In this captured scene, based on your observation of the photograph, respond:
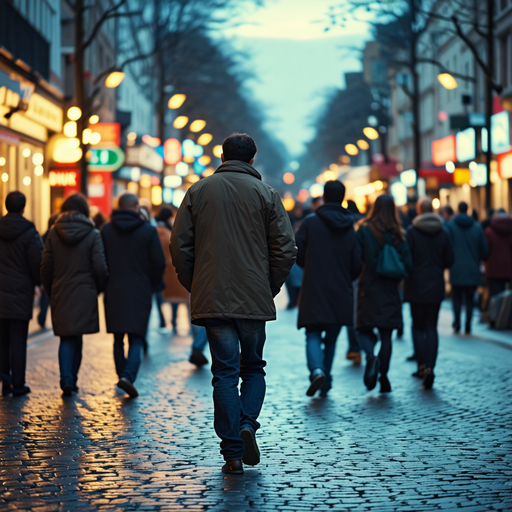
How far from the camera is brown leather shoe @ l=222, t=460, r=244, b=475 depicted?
231 inches

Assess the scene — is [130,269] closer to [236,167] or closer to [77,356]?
[77,356]

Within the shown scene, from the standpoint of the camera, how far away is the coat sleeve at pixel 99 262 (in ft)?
29.7

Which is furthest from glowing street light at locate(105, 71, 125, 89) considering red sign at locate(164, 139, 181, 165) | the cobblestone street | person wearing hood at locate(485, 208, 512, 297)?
red sign at locate(164, 139, 181, 165)

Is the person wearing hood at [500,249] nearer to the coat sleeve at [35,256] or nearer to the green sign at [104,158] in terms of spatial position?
the coat sleeve at [35,256]

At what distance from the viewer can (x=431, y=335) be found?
383 inches

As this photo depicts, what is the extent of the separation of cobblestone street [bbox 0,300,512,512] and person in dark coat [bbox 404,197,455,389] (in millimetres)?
493

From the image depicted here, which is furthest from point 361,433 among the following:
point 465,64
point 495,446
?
point 465,64

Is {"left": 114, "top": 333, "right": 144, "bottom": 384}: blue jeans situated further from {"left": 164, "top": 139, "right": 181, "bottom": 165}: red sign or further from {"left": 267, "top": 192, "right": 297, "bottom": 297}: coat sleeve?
{"left": 164, "top": 139, "right": 181, "bottom": 165}: red sign

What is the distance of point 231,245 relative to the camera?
19.5 feet

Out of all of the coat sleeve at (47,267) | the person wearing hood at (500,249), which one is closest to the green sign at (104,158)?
the person wearing hood at (500,249)

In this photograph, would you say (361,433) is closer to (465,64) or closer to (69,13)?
(69,13)

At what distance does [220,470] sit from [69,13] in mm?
29046

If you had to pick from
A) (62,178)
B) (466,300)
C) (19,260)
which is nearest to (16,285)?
(19,260)

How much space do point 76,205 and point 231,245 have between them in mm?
3596
